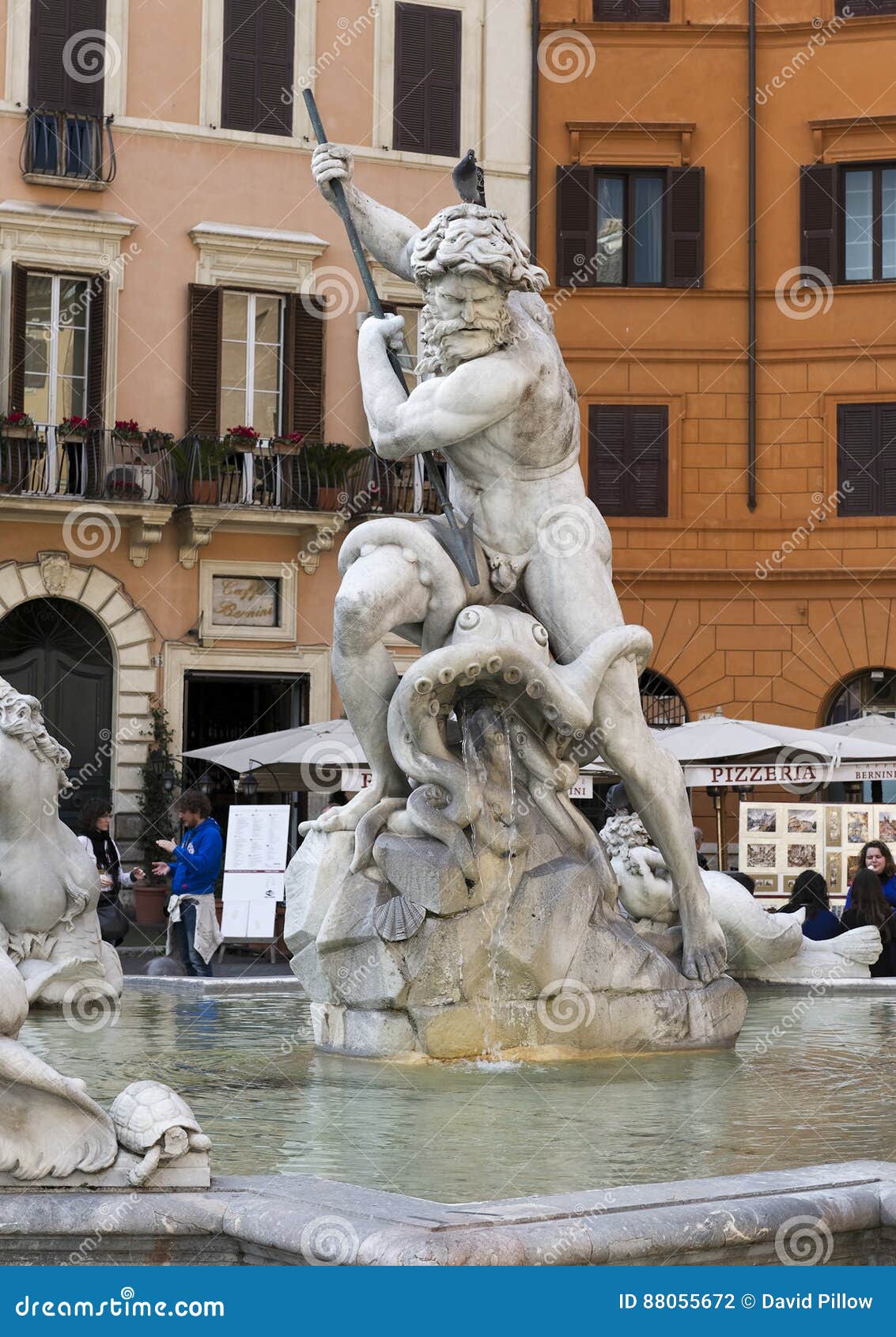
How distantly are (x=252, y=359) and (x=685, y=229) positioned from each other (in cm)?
600

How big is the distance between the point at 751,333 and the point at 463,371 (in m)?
21.4

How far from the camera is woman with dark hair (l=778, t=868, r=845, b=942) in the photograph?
1022cm

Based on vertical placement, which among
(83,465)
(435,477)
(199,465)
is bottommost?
(435,477)

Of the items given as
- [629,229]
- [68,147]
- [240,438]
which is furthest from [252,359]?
[629,229]

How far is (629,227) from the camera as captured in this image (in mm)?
27297

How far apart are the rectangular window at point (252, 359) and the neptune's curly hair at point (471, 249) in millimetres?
19351

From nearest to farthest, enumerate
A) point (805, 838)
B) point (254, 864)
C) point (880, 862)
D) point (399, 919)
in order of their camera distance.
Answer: point (399, 919) → point (880, 862) → point (254, 864) → point (805, 838)

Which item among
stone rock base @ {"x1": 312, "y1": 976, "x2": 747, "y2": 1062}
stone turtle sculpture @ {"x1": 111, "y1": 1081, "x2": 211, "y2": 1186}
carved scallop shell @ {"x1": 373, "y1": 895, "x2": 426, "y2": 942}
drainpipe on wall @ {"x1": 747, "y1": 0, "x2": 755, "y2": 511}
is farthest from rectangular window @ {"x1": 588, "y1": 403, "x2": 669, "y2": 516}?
stone turtle sculpture @ {"x1": 111, "y1": 1081, "x2": 211, "y2": 1186}

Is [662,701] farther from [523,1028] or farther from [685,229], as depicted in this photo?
[523,1028]

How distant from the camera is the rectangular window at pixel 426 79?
26359 mm

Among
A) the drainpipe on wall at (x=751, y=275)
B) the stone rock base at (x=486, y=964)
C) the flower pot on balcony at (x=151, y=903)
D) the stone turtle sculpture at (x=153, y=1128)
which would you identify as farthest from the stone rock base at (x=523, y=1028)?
the drainpipe on wall at (x=751, y=275)

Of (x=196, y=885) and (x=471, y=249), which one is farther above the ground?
(x=471, y=249)

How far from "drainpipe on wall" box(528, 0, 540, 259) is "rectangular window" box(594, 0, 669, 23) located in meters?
0.86

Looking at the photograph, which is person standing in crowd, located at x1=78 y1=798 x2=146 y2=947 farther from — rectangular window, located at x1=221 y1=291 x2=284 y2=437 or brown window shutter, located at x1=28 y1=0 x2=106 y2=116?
brown window shutter, located at x1=28 y1=0 x2=106 y2=116
